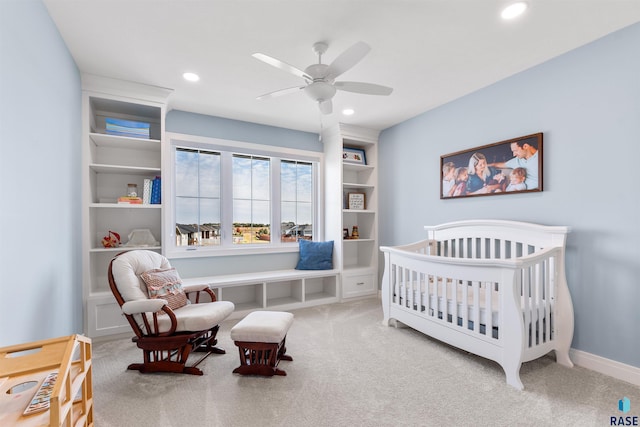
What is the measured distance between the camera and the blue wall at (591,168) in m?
2.02

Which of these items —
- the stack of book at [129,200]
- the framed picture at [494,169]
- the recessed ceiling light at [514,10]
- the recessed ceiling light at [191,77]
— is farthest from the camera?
the stack of book at [129,200]

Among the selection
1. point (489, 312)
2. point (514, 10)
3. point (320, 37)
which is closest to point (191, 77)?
point (320, 37)

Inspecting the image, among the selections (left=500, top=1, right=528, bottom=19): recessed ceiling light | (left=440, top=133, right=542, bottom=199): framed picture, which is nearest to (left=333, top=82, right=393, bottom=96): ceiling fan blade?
(left=500, top=1, right=528, bottom=19): recessed ceiling light

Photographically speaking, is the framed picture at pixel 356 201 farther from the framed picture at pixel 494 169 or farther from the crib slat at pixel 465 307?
the crib slat at pixel 465 307

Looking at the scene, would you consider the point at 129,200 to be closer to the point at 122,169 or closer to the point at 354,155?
the point at 122,169

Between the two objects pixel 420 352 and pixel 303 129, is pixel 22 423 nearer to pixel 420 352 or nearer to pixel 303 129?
pixel 420 352

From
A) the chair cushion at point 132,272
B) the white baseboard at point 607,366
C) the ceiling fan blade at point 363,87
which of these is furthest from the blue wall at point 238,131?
the white baseboard at point 607,366

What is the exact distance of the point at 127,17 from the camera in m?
1.91

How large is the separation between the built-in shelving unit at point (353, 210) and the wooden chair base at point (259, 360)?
201 cm

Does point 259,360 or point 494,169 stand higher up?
point 494,169

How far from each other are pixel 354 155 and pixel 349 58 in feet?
8.29

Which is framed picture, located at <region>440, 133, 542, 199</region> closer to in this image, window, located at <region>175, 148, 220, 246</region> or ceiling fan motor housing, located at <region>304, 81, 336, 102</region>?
ceiling fan motor housing, located at <region>304, 81, 336, 102</region>

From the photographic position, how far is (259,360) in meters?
2.14

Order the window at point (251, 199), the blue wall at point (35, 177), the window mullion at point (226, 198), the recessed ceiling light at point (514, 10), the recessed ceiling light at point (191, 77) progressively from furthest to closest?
1. the window at point (251, 199)
2. the window mullion at point (226, 198)
3. the recessed ceiling light at point (191, 77)
4. the recessed ceiling light at point (514, 10)
5. the blue wall at point (35, 177)
